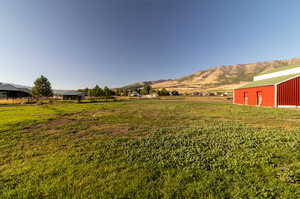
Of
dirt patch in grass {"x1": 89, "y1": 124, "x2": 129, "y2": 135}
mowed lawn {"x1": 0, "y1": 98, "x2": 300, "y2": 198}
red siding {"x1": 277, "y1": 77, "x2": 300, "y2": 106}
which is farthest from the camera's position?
red siding {"x1": 277, "y1": 77, "x2": 300, "y2": 106}

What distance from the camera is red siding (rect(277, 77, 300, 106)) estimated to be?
19.1m

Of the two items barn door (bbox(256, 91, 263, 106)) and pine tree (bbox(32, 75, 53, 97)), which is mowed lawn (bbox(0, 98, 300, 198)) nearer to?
barn door (bbox(256, 91, 263, 106))

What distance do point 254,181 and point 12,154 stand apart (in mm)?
9116

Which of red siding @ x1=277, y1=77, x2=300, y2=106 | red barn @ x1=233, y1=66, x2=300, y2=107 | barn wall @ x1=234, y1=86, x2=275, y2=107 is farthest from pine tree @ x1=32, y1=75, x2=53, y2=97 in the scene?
red siding @ x1=277, y1=77, x2=300, y2=106

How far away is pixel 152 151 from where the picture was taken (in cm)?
509

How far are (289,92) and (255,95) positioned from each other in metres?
5.26

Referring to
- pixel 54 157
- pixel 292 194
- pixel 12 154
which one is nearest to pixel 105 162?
pixel 54 157

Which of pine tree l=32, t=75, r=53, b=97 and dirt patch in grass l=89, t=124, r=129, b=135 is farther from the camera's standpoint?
pine tree l=32, t=75, r=53, b=97

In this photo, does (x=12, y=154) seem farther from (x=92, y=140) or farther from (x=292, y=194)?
(x=292, y=194)

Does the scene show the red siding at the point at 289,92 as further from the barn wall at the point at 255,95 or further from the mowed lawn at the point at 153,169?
the mowed lawn at the point at 153,169

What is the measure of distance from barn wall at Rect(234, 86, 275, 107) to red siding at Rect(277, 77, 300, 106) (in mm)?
941

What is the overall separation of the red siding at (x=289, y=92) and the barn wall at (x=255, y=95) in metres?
0.94

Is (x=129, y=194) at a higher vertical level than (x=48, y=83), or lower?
lower

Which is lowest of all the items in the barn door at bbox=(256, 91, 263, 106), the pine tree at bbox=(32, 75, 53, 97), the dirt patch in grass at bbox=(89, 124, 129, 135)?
the dirt patch in grass at bbox=(89, 124, 129, 135)
